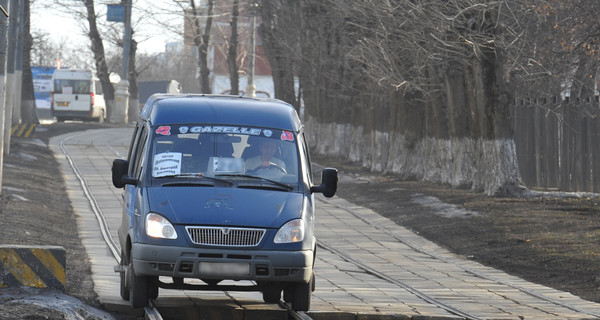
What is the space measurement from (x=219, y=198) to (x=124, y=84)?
1625 inches

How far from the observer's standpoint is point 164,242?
957cm

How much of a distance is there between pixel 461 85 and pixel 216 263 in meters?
16.0

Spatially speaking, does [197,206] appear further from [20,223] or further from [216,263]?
[20,223]

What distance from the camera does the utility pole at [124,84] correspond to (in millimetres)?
47969

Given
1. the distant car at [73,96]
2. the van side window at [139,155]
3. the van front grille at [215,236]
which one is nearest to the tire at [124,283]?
the van side window at [139,155]

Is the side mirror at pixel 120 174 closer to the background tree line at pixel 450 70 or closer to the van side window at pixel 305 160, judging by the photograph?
the van side window at pixel 305 160

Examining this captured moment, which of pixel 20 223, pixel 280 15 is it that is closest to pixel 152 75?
pixel 280 15

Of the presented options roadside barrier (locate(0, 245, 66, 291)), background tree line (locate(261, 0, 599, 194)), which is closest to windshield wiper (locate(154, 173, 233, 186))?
roadside barrier (locate(0, 245, 66, 291))

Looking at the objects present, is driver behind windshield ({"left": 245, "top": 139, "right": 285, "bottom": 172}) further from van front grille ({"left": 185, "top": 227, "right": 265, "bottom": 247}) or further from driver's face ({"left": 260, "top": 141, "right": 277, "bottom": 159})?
van front grille ({"left": 185, "top": 227, "right": 265, "bottom": 247})

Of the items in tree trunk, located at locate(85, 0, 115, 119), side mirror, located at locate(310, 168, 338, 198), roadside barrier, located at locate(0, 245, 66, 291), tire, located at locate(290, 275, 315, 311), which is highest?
tree trunk, located at locate(85, 0, 115, 119)

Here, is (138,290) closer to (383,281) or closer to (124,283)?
(124,283)

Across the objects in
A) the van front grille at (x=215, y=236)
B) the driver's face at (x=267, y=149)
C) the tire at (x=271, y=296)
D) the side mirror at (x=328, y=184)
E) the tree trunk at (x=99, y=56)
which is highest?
the tree trunk at (x=99, y=56)

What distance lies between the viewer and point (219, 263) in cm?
952

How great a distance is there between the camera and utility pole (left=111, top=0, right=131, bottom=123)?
47969 millimetres
